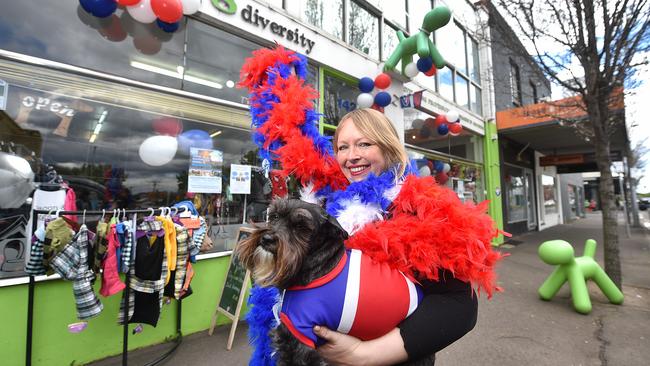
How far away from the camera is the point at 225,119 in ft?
14.3

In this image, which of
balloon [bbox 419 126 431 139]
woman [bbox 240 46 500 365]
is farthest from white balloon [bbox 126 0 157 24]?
balloon [bbox 419 126 431 139]

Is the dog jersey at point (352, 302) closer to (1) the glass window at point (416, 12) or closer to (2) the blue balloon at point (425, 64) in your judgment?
(2) the blue balloon at point (425, 64)

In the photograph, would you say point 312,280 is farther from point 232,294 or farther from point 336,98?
point 336,98

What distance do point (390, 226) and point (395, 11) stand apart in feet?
26.6

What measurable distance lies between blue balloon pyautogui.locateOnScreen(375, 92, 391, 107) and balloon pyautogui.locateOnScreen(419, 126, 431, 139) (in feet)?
7.65

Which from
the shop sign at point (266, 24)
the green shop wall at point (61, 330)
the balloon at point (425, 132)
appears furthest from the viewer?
the balloon at point (425, 132)

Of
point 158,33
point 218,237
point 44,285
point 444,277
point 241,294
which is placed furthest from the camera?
point 218,237

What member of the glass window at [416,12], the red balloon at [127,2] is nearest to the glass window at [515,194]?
the glass window at [416,12]

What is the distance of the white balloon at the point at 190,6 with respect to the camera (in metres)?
3.75

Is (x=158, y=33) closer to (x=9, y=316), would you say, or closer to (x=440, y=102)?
(x=9, y=316)

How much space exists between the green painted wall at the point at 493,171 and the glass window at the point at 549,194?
22.6ft

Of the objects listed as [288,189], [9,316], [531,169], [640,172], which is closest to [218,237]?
[9,316]

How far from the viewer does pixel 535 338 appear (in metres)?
3.50

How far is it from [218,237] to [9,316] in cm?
204
